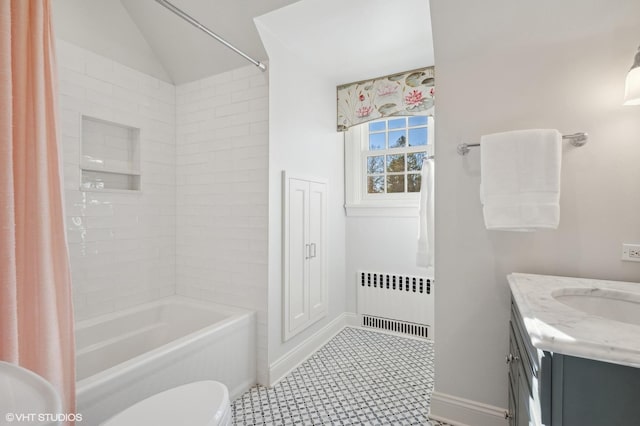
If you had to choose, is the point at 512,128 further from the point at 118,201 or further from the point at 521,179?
the point at 118,201

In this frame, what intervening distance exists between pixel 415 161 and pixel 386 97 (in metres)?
0.69

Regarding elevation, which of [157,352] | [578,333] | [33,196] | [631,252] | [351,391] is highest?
[33,196]

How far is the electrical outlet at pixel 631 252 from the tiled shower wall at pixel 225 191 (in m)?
2.00

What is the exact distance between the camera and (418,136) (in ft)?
10.5

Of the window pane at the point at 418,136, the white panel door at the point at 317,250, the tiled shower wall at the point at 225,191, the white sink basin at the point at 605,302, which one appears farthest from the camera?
the window pane at the point at 418,136

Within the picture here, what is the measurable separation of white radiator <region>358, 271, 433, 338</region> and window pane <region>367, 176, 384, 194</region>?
2.84ft

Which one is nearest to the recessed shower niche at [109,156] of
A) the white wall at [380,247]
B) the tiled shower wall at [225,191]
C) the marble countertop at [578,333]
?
the tiled shower wall at [225,191]

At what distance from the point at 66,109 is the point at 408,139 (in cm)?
281

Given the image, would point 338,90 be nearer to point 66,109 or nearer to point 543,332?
point 66,109

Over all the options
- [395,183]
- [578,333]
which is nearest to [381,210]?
[395,183]

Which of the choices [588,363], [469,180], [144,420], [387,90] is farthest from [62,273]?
[387,90]

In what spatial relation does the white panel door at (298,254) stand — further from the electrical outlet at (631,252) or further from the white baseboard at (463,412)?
the electrical outlet at (631,252)

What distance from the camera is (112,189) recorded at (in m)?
2.33

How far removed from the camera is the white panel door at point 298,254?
8.23 ft
